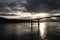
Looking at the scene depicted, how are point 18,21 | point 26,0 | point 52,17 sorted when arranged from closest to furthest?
point 26,0, point 52,17, point 18,21

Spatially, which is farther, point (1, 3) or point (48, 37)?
point (48, 37)

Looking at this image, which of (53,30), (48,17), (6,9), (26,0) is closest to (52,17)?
(48,17)

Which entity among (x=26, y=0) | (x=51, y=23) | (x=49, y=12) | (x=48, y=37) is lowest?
(x=48, y=37)

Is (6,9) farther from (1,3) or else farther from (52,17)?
(52,17)

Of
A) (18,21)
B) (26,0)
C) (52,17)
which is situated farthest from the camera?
(18,21)

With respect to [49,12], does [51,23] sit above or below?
below

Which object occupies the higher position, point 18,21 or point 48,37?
point 18,21

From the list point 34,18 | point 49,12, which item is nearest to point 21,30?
point 34,18

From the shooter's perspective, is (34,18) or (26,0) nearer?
(26,0)

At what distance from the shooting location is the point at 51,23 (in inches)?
60.4

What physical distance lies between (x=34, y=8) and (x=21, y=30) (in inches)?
14.9

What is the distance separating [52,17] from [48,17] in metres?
0.04

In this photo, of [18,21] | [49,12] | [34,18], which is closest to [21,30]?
[18,21]

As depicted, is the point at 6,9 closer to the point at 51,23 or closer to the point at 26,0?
the point at 26,0
